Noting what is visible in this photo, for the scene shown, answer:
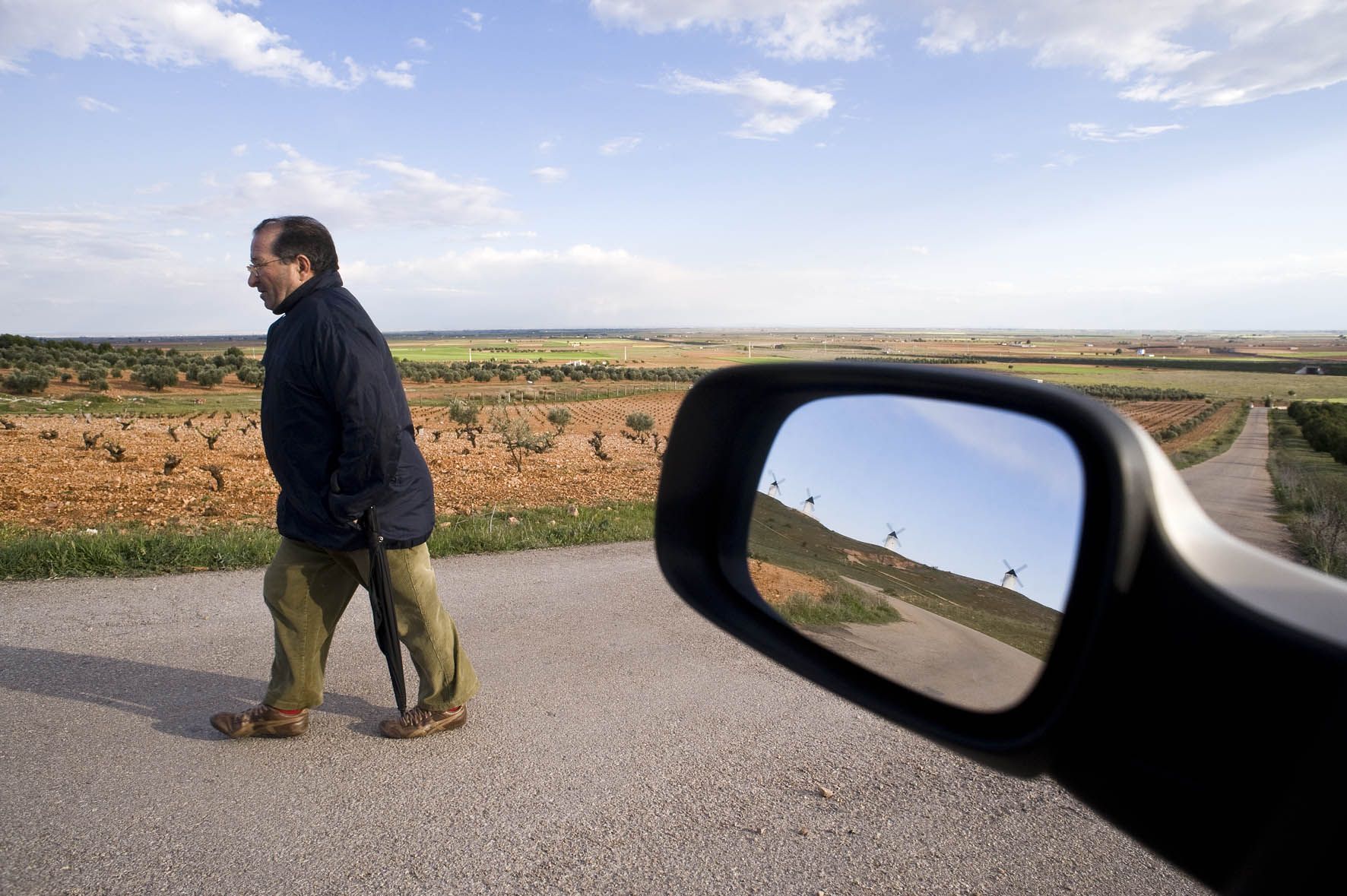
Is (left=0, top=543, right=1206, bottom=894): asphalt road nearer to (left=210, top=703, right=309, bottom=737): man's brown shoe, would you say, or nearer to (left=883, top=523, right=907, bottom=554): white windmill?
(left=210, top=703, right=309, bottom=737): man's brown shoe

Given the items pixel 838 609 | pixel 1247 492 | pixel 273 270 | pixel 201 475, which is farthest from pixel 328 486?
pixel 201 475

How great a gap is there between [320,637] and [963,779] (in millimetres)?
2803

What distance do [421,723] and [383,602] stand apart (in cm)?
58

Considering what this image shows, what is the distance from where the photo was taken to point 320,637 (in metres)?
3.90

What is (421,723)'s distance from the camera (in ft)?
12.4

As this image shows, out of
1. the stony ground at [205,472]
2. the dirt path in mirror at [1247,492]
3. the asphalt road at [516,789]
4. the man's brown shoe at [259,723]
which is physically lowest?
the stony ground at [205,472]

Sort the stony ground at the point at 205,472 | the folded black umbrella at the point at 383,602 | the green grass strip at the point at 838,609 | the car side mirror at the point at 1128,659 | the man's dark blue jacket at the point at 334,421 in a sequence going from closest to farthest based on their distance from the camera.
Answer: the car side mirror at the point at 1128,659 < the green grass strip at the point at 838,609 < the man's dark blue jacket at the point at 334,421 < the folded black umbrella at the point at 383,602 < the stony ground at the point at 205,472

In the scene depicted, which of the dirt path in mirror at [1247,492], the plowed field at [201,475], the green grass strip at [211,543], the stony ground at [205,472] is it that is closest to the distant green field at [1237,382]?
the stony ground at [205,472]

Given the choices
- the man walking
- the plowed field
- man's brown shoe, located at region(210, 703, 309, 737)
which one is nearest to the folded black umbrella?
the man walking

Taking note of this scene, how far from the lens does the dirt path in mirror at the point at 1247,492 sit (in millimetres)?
3895

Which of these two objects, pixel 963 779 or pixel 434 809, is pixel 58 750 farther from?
pixel 963 779

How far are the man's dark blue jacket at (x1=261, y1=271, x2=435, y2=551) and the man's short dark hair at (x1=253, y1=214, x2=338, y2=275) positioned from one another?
0.11 m

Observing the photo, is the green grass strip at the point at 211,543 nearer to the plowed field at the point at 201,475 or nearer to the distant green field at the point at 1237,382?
the plowed field at the point at 201,475

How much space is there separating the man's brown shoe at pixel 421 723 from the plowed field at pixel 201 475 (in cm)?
650
